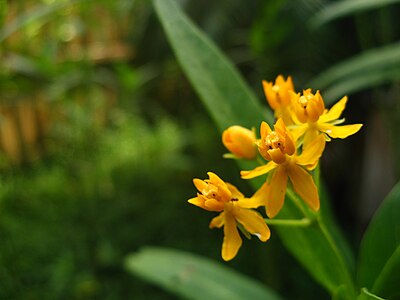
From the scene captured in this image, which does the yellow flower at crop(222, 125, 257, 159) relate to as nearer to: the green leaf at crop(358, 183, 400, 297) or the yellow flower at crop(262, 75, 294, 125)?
the yellow flower at crop(262, 75, 294, 125)

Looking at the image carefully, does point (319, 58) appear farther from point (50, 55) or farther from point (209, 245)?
point (50, 55)

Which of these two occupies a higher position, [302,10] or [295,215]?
[302,10]

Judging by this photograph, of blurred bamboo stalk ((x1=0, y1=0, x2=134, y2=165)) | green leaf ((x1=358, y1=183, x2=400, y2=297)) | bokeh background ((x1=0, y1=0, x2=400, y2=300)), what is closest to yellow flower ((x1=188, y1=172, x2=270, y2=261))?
green leaf ((x1=358, y1=183, x2=400, y2=297))

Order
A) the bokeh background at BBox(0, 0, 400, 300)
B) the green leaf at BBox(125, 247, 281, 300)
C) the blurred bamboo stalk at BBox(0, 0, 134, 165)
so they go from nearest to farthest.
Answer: the green leaf at BBox(125, 247, 281, 300), the bokeh background at BBox(0, 0, 400, 300), the blurred bamboo stalk at BBox(0, 0, 134, 165)

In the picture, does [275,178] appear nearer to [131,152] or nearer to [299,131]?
[299,131]

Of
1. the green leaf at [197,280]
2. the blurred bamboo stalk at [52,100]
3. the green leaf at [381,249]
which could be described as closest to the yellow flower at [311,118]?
the green leaf at [381,249]

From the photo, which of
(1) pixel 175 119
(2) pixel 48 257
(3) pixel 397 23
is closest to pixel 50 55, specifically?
(2) pixel 48 257
